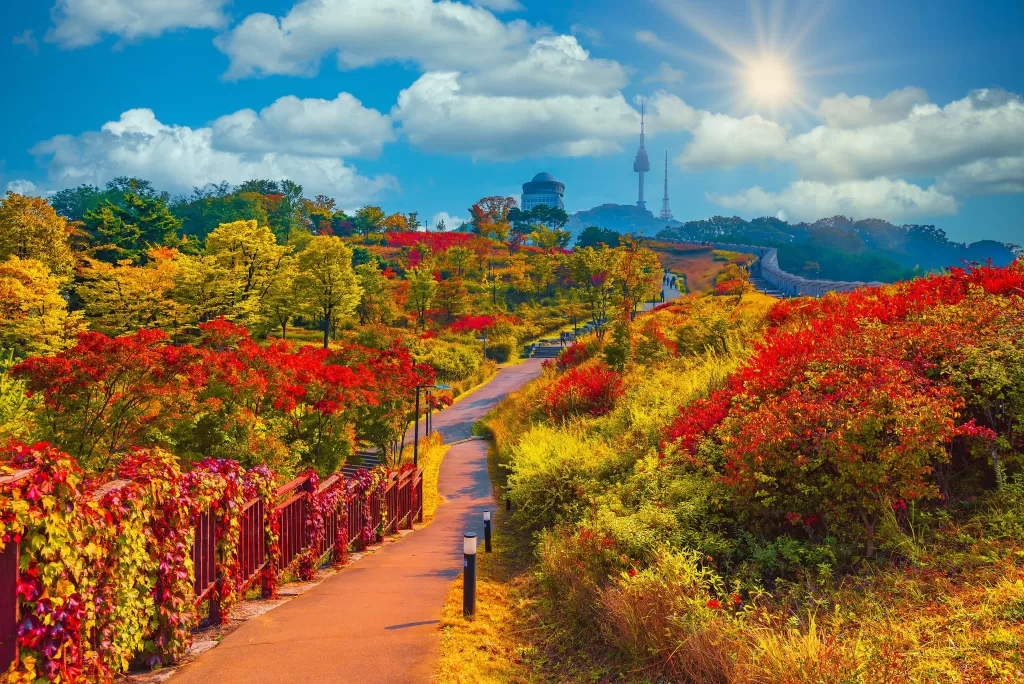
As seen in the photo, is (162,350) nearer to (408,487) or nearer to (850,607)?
(408,487)

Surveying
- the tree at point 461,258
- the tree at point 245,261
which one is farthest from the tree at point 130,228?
the tree at point 461,258

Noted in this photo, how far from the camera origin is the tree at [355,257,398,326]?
2221 inches

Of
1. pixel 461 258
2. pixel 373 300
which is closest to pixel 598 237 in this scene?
pixel 461 258

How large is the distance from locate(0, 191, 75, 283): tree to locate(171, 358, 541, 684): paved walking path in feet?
132

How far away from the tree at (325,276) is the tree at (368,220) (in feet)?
218

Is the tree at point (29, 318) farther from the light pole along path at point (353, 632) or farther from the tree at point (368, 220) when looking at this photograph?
the tree at point (368, 220)

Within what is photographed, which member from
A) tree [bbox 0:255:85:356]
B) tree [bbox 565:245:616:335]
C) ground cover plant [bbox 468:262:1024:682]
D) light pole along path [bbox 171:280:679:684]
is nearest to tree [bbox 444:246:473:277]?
tree [bbox 565:245:616:335]

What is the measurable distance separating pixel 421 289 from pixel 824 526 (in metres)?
50.8

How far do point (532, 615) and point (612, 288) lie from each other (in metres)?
57.5

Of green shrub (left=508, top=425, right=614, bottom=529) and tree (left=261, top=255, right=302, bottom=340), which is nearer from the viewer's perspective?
green shrub (left=508, top=425, right=614, bottom=529)

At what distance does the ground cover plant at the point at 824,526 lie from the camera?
512 cm

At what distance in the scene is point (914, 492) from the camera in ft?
21.9

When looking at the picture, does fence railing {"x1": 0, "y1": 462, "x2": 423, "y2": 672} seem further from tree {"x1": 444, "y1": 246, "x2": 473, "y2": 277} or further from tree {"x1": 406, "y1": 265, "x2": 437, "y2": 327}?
tree {"x1": 444, "y1": 246, "x2": 473, "y2": 277}

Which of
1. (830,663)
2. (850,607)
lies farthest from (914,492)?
(830,663)
